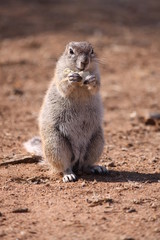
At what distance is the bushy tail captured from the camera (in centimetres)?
656

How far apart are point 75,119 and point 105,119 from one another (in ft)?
9.26

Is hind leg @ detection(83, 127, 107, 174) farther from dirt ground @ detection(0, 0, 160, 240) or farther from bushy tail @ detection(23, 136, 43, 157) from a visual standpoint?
bushy tail @ detection(23, 136, 43, 157)

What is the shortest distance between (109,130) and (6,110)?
74.3 inches

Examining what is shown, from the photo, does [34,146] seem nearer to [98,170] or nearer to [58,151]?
[58,151]

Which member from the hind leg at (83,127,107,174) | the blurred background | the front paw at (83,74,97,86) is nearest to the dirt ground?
the blurred background

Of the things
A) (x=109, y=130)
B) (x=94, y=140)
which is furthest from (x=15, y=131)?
(x=94, y=140)

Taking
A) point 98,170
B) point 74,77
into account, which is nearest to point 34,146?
point 98,170

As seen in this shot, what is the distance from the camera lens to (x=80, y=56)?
6.03 meters

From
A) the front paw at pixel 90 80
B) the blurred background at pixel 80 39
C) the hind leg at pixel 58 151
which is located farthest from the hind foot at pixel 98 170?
the blurred background at pixel 80 39

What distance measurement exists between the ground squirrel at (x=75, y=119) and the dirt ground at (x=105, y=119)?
0.24 m

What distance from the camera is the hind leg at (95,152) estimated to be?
6.02 metres

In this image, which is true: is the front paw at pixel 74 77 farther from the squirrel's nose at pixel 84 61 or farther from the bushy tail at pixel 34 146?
the bushy tail at pixel 34 146

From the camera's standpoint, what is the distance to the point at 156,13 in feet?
53.4

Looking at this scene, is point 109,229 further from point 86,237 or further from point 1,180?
point 1,180
